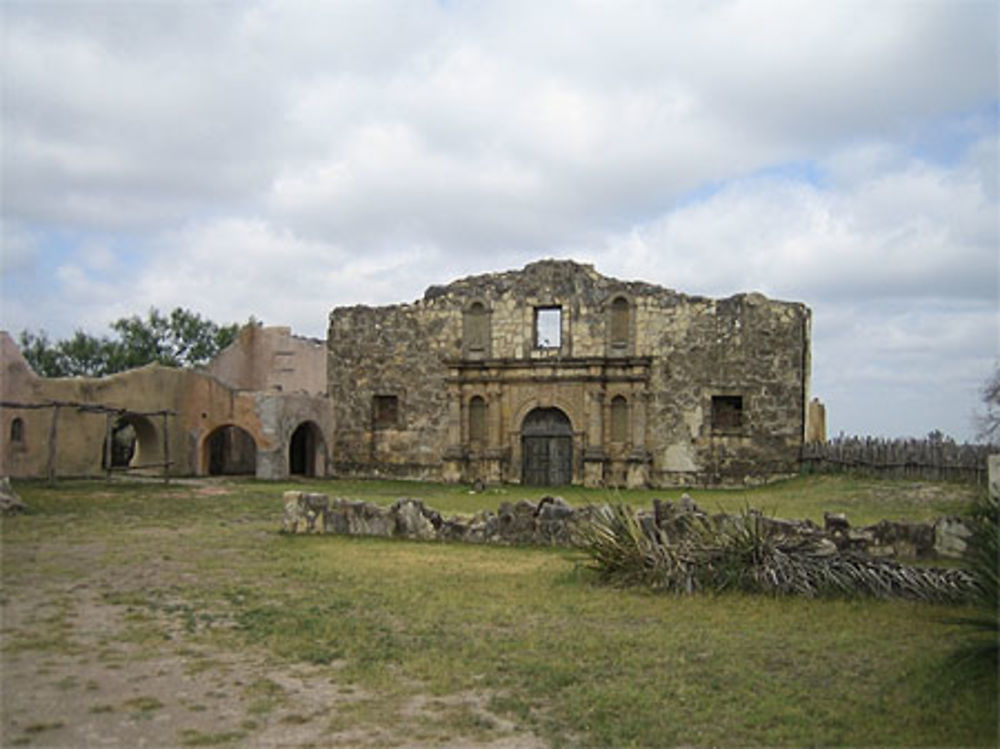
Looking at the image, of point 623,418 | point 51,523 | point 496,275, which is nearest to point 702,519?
point 51,523

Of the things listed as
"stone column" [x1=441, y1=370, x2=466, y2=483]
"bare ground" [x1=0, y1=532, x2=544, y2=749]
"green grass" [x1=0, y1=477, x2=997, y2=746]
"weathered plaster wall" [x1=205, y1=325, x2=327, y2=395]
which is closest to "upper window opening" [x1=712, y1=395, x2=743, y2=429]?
"stone column" [x1=441, y1=370, x2=466, y2=483]

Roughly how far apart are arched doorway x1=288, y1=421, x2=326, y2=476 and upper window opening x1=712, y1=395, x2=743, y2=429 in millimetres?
11349

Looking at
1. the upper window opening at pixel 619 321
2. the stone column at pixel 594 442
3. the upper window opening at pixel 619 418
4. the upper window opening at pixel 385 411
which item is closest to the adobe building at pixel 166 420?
the upper window opening at pixel 385 411

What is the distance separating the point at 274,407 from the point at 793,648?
2093 centimetres

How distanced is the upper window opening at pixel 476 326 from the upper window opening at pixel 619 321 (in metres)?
3.63

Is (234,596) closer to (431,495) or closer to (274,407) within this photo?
(431,495)

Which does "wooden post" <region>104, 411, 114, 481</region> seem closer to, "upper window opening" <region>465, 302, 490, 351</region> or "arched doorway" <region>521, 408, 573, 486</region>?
"upper window opening" <region>465, 302, 490, 351</region>

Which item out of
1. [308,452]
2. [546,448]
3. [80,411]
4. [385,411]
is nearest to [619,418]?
[546,448]

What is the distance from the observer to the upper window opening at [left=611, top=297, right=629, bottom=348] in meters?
26.9

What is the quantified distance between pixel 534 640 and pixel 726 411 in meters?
19.5

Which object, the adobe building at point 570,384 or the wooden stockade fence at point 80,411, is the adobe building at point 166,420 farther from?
the adobe building at point 570,384

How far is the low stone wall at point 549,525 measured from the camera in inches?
409

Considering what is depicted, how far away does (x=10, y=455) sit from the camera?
845 inches

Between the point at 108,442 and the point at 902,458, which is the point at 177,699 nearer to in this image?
the point at 108,442
